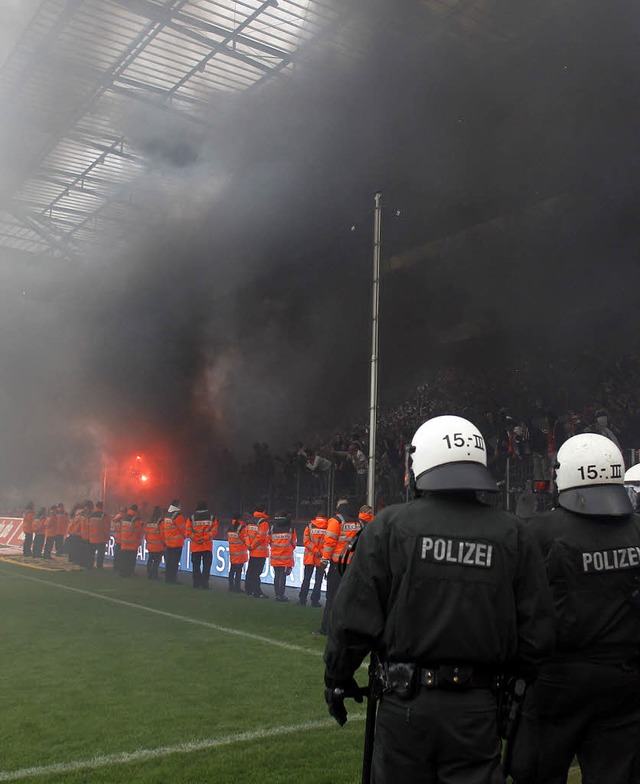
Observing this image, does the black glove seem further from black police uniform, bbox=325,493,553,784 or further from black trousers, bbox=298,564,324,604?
black trousers, bbox=298,564,324,604

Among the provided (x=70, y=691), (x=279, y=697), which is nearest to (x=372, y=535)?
(x=279, y=697)

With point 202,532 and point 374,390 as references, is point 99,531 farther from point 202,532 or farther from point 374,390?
point 374,390

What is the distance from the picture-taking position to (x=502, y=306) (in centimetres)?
1959

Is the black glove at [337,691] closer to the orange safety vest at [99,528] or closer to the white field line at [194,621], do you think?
the white field line at [194,621]

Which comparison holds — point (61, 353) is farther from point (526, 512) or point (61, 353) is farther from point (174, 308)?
point (526, 512)

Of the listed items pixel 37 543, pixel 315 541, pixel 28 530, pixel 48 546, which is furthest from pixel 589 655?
pixel 37 543

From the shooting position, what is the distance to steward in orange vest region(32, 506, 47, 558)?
18.3 metres

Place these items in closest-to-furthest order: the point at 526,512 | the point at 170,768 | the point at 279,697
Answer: the point at 170,768
the point at 279,697
the point at 526,512

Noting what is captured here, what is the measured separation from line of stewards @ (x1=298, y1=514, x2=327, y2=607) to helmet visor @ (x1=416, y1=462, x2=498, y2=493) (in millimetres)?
8123

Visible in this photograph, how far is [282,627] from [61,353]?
1687 centimetres

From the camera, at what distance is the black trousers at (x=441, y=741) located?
2.14 m

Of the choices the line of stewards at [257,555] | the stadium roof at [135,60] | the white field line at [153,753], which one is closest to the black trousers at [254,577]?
the line of stewards at [257,555]

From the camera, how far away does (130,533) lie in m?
14.5

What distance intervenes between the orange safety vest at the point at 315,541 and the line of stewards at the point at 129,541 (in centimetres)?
492
